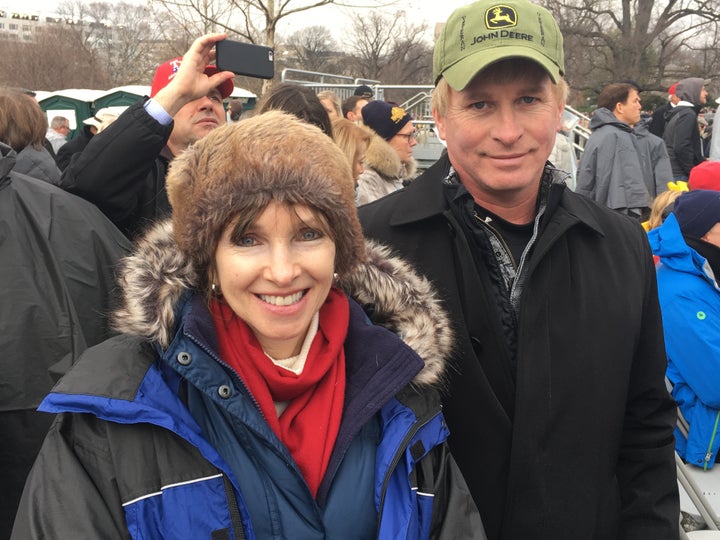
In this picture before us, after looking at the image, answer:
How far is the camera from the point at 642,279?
6.22ft

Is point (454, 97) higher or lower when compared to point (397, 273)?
higher

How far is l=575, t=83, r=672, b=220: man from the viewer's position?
680 cm

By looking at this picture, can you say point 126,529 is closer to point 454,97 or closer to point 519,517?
point 519,517

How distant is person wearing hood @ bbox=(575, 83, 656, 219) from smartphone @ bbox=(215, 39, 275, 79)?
4.98 metres

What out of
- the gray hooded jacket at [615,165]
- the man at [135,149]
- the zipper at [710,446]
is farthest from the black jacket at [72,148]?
the gray hooded jacket at [615,165]

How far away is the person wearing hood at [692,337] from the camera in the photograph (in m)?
3.17

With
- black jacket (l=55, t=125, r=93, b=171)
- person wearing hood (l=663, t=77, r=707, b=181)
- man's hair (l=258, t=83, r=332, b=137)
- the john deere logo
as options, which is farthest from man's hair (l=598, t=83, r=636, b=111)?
the john deere logo

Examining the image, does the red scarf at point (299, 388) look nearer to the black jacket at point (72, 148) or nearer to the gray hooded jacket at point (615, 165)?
the black jacket at point (72, 148)

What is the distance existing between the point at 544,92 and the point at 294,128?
686 mm

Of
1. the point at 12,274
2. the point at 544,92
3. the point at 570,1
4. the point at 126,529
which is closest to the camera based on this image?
the point at 126,529

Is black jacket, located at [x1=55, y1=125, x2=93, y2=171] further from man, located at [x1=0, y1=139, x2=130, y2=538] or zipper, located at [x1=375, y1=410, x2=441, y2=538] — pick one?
zipper, located at [x1=375, y1=410, x2=441, y2=538]

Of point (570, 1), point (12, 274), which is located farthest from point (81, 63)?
point (12, 274)

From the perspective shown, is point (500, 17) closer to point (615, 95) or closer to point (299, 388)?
point (299, 388)

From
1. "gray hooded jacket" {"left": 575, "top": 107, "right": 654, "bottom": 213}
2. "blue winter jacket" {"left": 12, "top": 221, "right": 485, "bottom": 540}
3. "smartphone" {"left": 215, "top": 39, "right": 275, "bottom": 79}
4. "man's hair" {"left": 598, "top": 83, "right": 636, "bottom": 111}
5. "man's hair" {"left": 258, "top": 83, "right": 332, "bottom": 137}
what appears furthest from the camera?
"man's hair" {"left": 598, "top": 83, "right": 636, "bottom": 111}
